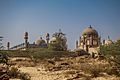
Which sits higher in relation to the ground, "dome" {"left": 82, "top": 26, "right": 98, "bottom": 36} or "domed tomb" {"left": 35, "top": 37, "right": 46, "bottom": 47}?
"dome" {"left": 82, "top": 26, "right": 98, "bottom": 36}

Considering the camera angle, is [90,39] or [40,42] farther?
[40,42]

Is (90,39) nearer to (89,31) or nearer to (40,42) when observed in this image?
(89,31)

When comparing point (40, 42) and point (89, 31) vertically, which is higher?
point (89, 31)

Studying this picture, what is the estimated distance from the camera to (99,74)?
678 inches

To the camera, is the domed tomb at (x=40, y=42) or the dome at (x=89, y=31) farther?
the domed tomb at (x=40, y=42)

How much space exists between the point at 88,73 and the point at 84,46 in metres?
39.1

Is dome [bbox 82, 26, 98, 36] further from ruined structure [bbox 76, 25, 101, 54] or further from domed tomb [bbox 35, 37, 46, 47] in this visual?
domed tomb [bbox 35, 37, 46, 47]

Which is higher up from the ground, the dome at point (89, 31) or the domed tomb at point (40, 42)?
A: the dome at point (89, 31)

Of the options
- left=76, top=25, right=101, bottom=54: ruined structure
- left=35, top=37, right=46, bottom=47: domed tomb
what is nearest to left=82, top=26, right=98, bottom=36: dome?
left=76, top=25, right=101, bottom=54: ruined structure

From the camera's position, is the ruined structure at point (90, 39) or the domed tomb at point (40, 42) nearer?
the ruined structure at point (90, 39)

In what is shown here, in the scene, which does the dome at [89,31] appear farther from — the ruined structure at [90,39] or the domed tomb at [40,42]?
the domed tomb at [40,42]

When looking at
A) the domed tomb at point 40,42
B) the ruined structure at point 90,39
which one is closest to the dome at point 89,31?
the ruined structure at point 90,39

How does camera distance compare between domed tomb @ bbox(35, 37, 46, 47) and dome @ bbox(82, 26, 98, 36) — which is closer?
dome @ bbox(82, 26, 98, 36)

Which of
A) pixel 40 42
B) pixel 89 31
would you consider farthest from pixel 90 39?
pixel 40 42
